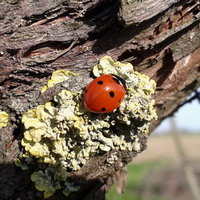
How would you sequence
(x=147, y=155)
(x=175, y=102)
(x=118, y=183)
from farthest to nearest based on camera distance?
1. (x=147, y=155)
2. (x=118, y=183)
3. (x=175, y=102)

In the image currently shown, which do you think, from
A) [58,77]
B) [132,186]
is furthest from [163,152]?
[58,77]

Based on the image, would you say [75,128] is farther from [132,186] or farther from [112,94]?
[132,186]

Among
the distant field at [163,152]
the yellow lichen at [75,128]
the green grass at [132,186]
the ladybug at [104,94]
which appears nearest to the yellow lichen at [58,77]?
the yellow lichen at [75,128]

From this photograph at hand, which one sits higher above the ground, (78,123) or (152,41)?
(152,41)

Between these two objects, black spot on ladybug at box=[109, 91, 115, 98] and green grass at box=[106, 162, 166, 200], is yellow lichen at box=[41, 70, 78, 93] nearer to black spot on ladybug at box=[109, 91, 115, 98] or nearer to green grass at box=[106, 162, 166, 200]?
black spot on ladybug at box=[109, 91, 115, 98]

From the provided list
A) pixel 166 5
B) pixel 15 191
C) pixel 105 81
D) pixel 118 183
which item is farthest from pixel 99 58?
pixel 118 183

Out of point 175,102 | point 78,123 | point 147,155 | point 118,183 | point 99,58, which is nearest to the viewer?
point 78,123

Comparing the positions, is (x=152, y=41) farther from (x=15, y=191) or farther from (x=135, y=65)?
(x=15, y=191)

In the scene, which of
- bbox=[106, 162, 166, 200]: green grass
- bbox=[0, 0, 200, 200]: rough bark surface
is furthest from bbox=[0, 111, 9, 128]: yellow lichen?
bbox=[106, 162, 166, 200]: green grass
